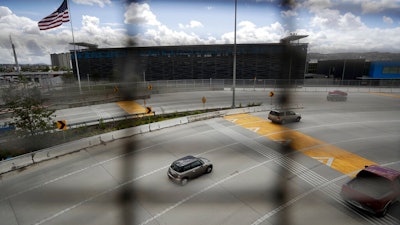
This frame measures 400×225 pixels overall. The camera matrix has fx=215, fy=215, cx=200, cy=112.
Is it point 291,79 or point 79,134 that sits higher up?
point 291,79

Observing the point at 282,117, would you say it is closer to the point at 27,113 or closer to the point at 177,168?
the point at 177,168

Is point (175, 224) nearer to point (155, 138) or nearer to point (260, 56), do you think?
point (155, 138)

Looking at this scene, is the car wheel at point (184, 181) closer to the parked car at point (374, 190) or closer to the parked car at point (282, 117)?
the parked car at point (374, 190)

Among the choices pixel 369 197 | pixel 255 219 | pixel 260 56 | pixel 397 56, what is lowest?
pixel 255 219

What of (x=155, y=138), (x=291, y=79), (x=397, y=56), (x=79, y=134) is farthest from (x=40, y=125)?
(x=397, y=56)

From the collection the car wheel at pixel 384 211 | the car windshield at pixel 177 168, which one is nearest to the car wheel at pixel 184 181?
the car windshield at pixel 177 168

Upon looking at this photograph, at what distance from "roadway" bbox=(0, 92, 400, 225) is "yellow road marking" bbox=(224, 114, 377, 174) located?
2 centimetres

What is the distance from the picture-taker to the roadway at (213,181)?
290 centimetres

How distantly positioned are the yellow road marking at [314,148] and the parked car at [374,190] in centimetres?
94

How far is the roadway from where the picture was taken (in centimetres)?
290

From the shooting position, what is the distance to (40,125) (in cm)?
545

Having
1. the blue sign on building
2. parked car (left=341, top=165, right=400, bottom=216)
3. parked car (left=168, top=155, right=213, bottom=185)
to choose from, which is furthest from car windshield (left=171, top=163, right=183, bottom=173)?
the blue sign on building

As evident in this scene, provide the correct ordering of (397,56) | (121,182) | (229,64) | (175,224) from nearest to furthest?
(397,56) → (175,224) → (121,182) → (229,64)

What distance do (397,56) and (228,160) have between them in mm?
3651
